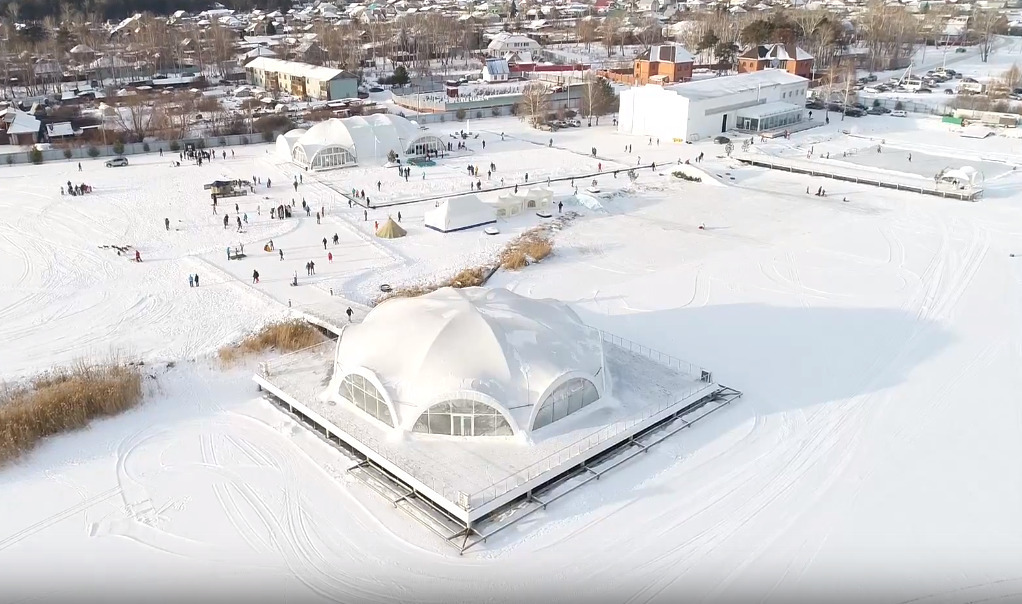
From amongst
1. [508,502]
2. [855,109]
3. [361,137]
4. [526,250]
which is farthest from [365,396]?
[855,109]

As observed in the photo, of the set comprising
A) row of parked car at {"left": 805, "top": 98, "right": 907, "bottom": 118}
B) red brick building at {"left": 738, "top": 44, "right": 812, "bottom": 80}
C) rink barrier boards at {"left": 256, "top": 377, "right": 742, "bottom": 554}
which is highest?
red brick building at {"left": 738, "top": 44, "right": 812, "bottom": 80}

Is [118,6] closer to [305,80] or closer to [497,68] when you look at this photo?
[305,80]

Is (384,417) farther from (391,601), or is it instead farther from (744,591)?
(744,591)

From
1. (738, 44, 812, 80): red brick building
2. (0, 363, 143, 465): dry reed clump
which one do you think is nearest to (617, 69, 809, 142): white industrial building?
(738, 44, 812, 80): red brick building

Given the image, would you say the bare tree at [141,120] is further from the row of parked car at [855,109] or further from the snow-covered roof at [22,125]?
the row of parked car at [855,109]

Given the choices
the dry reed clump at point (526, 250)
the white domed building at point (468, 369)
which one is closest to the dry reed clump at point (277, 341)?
the white domed building at point (468, 369)

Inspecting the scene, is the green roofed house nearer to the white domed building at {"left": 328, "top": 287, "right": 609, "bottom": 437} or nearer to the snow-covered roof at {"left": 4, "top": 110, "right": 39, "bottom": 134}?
the snow-covered roof at {"left": 4, "top": 110, "right": 39, "bottom": 134}
